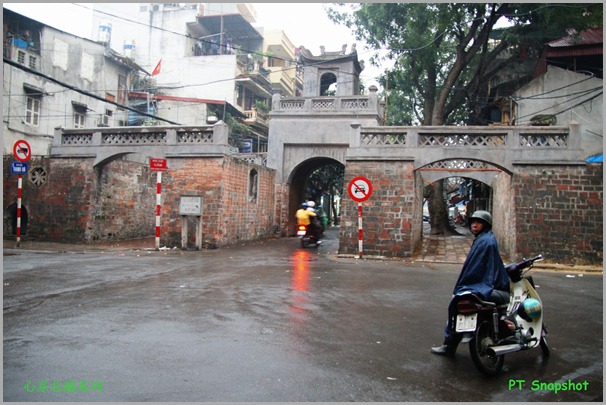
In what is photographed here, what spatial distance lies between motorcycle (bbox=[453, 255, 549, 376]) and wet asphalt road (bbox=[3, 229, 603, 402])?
184 millimetres

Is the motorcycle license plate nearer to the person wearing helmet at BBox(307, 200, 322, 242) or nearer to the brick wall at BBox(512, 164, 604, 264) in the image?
the brick wall at BBox(512, 164, 604, 264)

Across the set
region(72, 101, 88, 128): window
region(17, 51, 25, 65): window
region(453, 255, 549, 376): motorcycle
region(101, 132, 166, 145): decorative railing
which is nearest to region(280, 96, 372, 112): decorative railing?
region(101, 132, 166, 145): decorative railing

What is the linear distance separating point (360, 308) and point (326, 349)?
1906mm

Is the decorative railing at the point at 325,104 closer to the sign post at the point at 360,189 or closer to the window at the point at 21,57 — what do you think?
the sign post at the point at 360,189

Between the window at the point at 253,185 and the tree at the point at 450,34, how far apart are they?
27.9 ft

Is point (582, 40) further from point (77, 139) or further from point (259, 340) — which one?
point (259, 340)

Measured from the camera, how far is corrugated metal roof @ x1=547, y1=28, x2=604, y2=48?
20.1m

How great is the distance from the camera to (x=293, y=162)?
70.4 feet

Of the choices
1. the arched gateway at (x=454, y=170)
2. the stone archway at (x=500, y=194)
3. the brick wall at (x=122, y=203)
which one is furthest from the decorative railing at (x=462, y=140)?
the brick wall at (x=122, y=203)

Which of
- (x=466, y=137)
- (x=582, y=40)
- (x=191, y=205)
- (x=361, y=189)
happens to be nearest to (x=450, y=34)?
(x=582, y=40)

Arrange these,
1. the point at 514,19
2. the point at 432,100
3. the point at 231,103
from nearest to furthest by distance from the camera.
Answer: the point at 514,19 → the point at 432,100 → the point at 231,103

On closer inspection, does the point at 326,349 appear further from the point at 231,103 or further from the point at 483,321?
the point at 231,103

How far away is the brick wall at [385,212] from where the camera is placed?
13.0 meters

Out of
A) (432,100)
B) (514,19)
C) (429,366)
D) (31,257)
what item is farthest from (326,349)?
(432,100)
